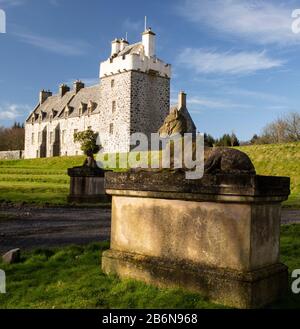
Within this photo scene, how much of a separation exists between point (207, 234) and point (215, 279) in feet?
1.75

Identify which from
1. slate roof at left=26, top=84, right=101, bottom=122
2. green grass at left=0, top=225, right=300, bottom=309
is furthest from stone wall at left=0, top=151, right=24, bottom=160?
green grass at left=0, top=225, right=300, bottom=309

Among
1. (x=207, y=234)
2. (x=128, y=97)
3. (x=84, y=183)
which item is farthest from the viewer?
(x=128, y=97)

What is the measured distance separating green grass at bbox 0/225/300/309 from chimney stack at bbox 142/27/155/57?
50899 mm

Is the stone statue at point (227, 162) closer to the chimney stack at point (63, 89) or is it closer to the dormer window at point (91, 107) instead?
the dormer window at point (91, 107)

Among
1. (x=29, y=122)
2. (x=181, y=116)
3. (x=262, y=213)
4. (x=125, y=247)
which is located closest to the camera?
(x=262, y=213)

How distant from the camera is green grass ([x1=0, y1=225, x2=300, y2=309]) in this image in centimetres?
491

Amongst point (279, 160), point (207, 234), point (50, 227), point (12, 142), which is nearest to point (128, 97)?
point (279, 160)

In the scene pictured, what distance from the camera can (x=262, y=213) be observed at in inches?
196

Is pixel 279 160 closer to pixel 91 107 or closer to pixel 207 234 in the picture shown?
pixel 207 234

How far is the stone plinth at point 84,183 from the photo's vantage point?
742 inches

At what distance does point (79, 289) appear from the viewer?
543 centimetres

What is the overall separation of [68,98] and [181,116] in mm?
69657
